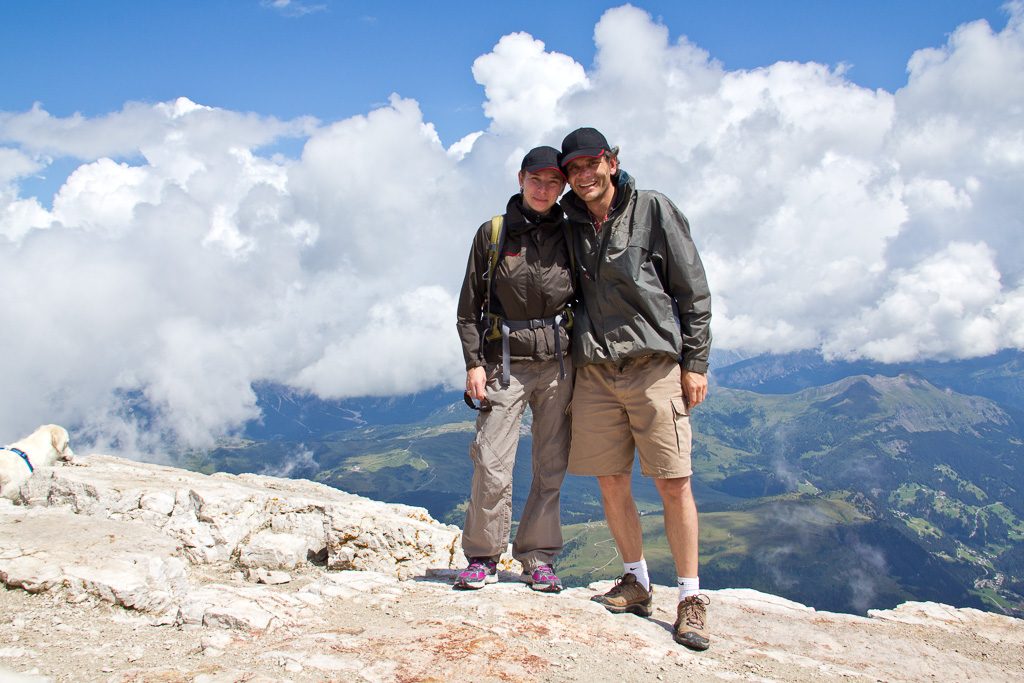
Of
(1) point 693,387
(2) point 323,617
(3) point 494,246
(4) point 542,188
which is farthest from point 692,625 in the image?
(4) point 542,188

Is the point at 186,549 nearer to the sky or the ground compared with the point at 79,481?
nearer to the ground

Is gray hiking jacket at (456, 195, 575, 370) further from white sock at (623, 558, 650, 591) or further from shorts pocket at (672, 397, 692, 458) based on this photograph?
white sock at (623, 558, 650, 591)

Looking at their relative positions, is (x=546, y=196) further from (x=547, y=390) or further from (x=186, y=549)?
(x=186, y=549)

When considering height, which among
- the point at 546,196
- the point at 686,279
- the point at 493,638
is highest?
the point at 546,196

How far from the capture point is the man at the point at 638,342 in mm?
7613

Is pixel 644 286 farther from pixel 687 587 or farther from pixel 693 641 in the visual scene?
pixel 693 641

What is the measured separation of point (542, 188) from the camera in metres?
8.37

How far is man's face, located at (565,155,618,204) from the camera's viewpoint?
7.87 meters

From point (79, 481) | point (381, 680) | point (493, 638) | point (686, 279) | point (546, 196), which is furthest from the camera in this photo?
point (79, 481)

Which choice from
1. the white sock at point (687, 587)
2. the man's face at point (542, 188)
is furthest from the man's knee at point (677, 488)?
the man's face at point (542, 188)

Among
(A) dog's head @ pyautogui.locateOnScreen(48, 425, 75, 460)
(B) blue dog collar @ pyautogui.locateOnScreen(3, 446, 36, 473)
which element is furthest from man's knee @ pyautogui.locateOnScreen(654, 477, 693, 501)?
(A) dog's head @ pyautogui.locateOnScreen(48, 425, 75, 460)

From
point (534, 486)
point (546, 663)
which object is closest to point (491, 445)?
point (534, 486)

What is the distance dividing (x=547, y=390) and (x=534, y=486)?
136 centimetres

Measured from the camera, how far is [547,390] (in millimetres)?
8766
